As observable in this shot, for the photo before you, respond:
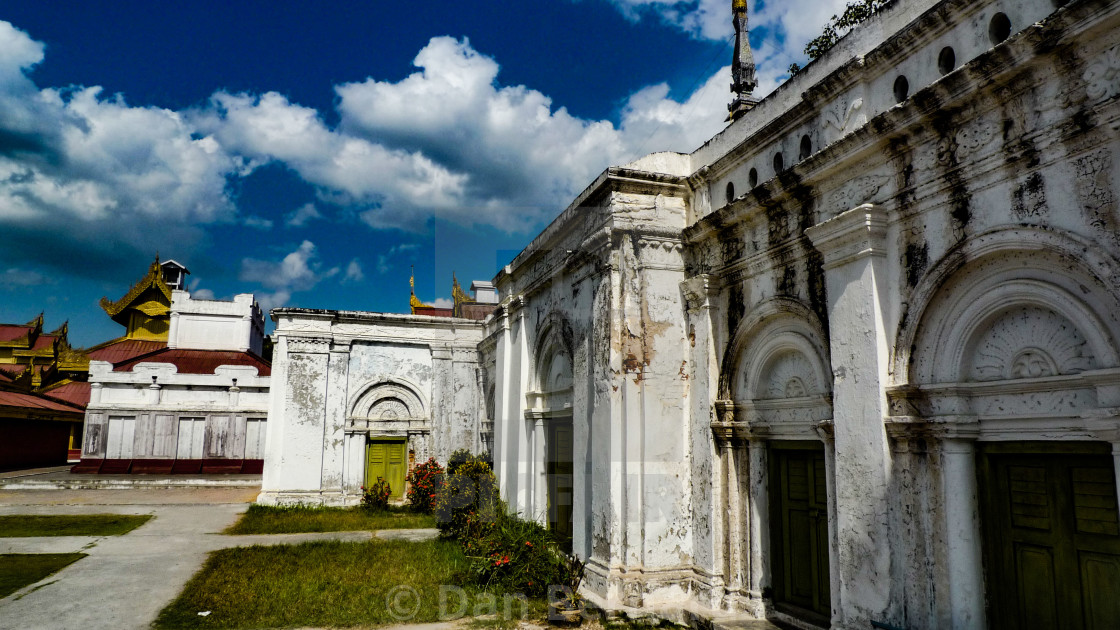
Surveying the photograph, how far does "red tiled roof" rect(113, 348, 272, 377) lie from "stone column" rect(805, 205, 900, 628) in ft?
74.3

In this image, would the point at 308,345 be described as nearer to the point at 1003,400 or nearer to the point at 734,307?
the point at 734,307

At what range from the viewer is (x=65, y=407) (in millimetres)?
28297

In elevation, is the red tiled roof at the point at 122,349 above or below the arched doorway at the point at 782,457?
above

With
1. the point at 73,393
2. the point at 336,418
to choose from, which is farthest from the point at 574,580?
the point at 73,393

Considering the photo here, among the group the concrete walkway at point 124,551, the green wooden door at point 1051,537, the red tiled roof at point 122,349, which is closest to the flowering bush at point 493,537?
the concrete walkway at point 124,551

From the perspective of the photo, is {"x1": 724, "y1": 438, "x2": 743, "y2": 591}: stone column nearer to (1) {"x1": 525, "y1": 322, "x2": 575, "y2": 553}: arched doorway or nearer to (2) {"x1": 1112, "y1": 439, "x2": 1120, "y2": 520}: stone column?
(1) {"x1": 525, "y1": 322, "x2": 575, "y2": 553}: arched doorway

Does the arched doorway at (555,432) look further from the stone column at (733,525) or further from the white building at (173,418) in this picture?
the white building at (173,418)

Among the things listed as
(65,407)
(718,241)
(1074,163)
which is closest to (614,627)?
(718,241)

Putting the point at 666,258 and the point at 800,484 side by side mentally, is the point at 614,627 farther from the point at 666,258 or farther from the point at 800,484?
the point at 666,258

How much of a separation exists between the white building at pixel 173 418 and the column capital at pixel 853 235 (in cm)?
2241

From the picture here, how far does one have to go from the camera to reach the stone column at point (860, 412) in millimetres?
4809

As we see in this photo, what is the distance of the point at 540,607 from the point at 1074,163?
20.0 ft

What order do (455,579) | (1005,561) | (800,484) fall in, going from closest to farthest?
1. (1005,561)
2. (800,484)
3. (455,579)

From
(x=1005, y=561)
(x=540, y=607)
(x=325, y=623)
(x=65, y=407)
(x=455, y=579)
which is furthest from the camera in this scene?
(x=65, y=407)
